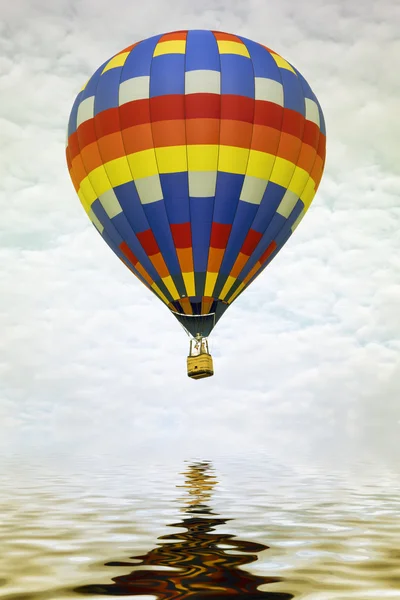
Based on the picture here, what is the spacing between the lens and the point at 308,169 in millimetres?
24609

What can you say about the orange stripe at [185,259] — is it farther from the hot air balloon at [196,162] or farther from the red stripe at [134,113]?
the red stripe at [134,113]

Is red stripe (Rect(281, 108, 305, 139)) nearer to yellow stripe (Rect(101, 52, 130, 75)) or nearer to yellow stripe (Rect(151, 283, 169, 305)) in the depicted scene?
yellow stripe (Rect(101, 52, 130, 75))

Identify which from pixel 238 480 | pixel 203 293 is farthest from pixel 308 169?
pixel 238 480

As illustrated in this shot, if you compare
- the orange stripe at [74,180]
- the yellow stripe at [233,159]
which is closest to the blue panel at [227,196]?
the yellow stripe at [233,159]

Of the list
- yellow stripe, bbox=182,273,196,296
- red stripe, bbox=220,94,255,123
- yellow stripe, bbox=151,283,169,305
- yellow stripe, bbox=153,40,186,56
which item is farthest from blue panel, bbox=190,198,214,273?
yellow stripe, bbox=153,40,186,56

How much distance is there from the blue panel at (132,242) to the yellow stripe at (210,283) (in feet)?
5.97

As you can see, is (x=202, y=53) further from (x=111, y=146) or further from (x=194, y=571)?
(x=194, y=571)

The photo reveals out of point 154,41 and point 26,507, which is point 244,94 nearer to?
point 154,41

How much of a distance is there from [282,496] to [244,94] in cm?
1339

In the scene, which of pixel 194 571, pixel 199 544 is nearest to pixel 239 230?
pixel 199 544

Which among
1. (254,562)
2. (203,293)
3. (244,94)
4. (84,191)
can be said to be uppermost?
(244,94)

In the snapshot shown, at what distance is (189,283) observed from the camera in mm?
→ 22953

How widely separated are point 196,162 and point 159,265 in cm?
379

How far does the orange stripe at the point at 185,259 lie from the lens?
891 inches
